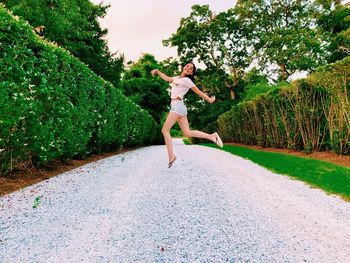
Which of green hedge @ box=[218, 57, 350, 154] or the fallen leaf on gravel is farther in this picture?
green hedge @ box=[218, 57, 350, 154]

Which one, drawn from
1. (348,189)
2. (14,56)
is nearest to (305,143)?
(348,189)

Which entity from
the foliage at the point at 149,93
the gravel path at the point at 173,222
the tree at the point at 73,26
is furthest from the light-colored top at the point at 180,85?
the foliage at the point at 149,93

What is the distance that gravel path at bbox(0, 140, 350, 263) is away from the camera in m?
2.95

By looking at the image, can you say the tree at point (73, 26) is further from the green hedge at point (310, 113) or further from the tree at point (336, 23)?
the tree at point (336, 23)

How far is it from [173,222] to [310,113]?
8495 millimetres

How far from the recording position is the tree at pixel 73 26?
1825 centimetres

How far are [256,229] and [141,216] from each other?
1489 mm

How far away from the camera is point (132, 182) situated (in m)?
6.29

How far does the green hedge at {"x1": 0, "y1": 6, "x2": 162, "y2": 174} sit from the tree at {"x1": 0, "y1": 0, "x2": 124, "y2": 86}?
1.88 metres

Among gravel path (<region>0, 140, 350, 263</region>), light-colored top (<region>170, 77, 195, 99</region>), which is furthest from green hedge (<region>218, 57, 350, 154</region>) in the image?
light-colored top (<region>170, 77, 195, 99</region>)

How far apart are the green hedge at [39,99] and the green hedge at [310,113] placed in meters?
7.32

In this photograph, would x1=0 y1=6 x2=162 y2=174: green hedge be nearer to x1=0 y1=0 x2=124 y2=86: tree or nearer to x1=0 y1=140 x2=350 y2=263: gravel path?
x1=0 y1=140 x2=350 y2=263: gravel path

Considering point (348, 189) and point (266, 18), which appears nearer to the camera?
point (348, 189)

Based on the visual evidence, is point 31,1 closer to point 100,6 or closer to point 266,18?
point 100,6
